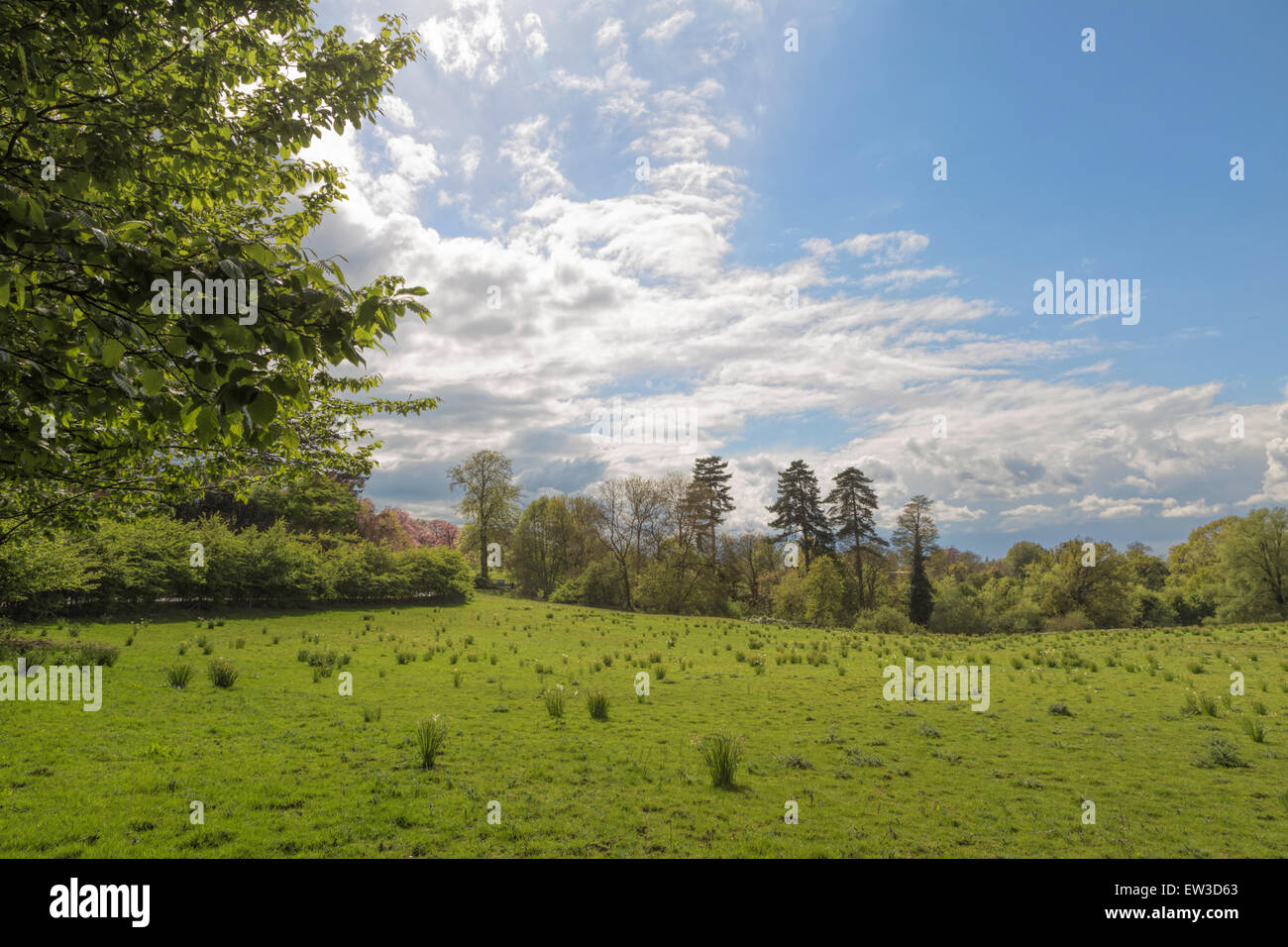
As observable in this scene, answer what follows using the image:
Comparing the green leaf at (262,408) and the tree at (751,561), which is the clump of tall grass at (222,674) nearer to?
the green leaf at (262,408)

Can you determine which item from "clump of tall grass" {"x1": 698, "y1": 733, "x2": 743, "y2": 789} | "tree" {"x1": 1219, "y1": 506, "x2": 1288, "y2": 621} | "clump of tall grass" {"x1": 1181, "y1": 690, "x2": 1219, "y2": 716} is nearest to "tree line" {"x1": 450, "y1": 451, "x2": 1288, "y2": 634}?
"tree" {"x1": 1219, "y1": 506, "x2": 1288, "y2": 621}

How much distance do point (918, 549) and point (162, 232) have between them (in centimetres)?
5694

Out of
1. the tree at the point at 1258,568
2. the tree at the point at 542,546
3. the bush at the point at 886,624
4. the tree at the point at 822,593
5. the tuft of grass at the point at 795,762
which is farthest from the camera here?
the tree at the point at 542,546

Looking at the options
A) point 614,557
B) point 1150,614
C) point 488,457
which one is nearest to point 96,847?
point 614,557

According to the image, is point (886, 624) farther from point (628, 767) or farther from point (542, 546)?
point (628, 767)

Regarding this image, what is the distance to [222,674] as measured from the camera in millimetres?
13625

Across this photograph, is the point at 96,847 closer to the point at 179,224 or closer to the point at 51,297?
the point at 51,297

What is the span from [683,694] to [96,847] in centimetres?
1209

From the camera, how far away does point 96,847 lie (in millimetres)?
5926

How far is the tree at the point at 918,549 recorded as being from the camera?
51.8m

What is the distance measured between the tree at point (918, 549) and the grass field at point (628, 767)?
33770 millimetres

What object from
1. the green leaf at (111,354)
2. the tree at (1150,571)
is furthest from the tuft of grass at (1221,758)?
the tree at (1150,571)

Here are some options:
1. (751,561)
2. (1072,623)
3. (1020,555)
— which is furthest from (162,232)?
(1020,555)

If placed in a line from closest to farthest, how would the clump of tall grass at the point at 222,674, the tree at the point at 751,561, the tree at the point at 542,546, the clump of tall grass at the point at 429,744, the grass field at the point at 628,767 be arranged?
the grass field at the point at 628,767, the clump of tall grass at the point at 429,744, the clump of tall grass at the point at 222,674, the tree at the point at 751,561, the tree at the point at 542,546
